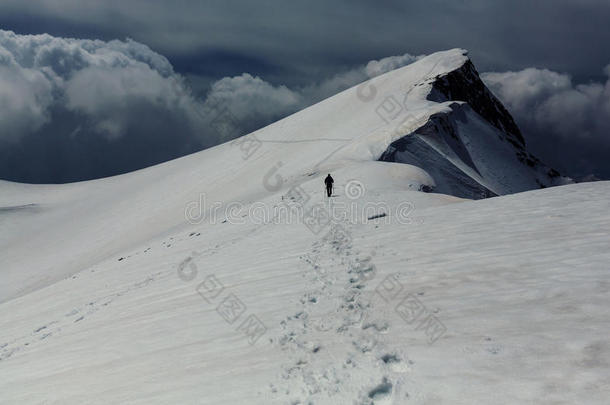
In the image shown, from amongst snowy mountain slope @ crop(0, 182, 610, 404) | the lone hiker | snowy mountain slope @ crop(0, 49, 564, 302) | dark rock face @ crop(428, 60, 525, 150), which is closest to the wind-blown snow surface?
snowy mountain slope @ crop(0, 182, 610, 404)

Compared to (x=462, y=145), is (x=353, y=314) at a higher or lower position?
lower

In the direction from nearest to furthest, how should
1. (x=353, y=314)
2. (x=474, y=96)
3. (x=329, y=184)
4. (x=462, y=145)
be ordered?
(x=353, y=314)
(x=329, y=184)
(x=462, y=145)
(x=474, y=96)

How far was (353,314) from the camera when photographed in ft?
19.2

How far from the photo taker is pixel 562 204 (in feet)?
34.8

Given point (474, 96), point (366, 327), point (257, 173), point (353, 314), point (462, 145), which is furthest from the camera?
point (474, 96)

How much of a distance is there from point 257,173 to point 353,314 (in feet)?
114

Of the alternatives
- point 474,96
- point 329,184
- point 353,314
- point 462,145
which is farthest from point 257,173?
point 474,96

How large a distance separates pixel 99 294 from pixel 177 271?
2.56m

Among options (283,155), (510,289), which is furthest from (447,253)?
(283,155)

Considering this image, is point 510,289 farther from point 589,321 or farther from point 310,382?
point 310,382

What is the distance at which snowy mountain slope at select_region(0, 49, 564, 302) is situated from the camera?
31625 millimetres

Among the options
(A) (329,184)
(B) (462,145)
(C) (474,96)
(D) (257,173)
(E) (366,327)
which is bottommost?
(E) (366,327)

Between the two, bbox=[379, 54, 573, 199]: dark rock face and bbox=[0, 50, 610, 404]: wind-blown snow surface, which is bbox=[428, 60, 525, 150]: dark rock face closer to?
bbox=[379, 54, 573, 199]: dark rock face

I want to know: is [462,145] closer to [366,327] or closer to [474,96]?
[474,96]
